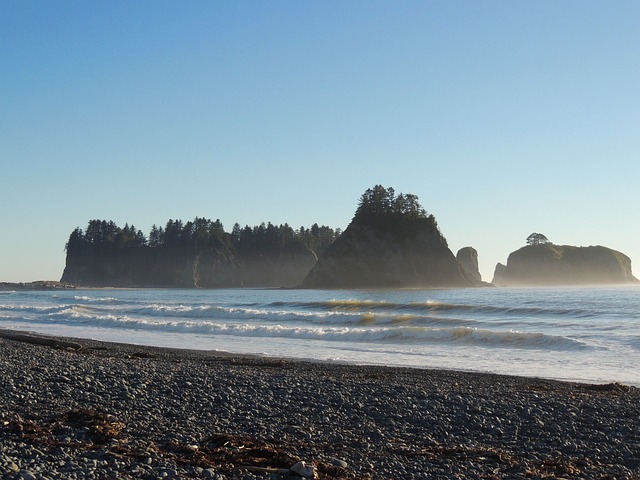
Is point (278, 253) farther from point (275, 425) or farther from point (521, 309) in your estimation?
point (275, 425)

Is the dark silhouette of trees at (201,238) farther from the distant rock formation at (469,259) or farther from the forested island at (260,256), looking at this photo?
the distant rock formation at (469,259)

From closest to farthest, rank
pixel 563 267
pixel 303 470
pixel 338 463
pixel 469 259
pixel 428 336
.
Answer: pixel 303 470 → pixel 338 463 → pixel 428 336 → pixel 563 267 → pixel 469 259

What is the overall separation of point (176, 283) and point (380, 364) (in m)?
141

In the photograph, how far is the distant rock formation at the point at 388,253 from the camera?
101625 millimetres

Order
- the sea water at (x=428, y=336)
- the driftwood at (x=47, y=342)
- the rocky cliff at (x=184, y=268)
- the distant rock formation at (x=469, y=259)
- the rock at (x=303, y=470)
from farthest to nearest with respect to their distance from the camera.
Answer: the distant rock formation at (x=469, y=259) < the rocky cliff at (x=184, y=268) < the driftwood at (x=47, y=342) < the sea water at (x=428, y=336) < the rock at (x=303, y=470)

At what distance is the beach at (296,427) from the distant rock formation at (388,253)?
88.1 metres

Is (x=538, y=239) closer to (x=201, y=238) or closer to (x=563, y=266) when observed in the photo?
(x=563, y=266)

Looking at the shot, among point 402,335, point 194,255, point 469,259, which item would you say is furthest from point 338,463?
point 469,259

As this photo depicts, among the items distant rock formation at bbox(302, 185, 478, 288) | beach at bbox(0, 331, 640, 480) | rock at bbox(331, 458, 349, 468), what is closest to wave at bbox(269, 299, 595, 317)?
beach at bbox(0, 331, 640, 480)

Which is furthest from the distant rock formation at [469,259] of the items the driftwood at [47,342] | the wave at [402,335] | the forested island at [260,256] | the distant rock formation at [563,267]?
the driftwood at [47,342]

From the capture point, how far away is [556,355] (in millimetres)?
20188

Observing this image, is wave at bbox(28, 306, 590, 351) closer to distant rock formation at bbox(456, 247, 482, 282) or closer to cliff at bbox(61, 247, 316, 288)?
cliff at bbox(61, 247, 316, 288)

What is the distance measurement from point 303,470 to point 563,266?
155 meters

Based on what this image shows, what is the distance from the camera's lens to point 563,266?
5935 inches
